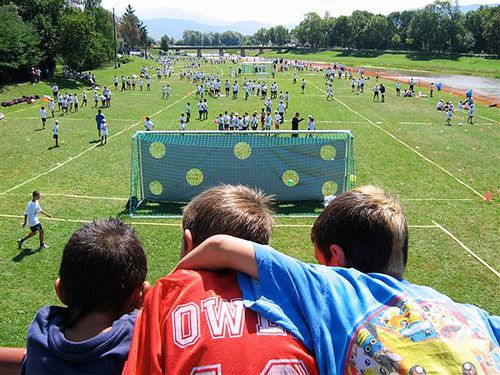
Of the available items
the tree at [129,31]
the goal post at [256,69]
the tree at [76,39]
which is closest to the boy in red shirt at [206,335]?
the tree at [76,39]

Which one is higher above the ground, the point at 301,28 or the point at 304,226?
the point at 301,28

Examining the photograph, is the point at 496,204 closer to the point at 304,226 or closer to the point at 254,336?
the point at 304,226

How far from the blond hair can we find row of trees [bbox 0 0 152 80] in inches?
1900

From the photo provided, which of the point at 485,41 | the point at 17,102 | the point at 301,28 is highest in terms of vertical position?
the point at 301,28

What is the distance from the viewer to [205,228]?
82.2 inches

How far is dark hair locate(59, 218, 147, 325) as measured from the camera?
2.10 metres

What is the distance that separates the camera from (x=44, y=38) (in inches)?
2100

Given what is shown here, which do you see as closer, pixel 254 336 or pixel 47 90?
pixel 254 336

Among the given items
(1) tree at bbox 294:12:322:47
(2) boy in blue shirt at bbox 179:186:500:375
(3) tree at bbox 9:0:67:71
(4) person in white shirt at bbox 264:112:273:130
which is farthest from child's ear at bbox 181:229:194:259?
(1) tree at bbox 294:12:322:47

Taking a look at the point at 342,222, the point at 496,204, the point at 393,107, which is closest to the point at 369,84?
the point at 393,107

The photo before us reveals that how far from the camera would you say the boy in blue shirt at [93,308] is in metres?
1.91

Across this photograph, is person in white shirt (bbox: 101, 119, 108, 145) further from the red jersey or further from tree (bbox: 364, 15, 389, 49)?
tree (bbox: 364, 15, 389, 49)

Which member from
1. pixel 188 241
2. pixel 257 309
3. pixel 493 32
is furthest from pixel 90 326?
pixel 493 32

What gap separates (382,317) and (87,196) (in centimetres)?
1576
